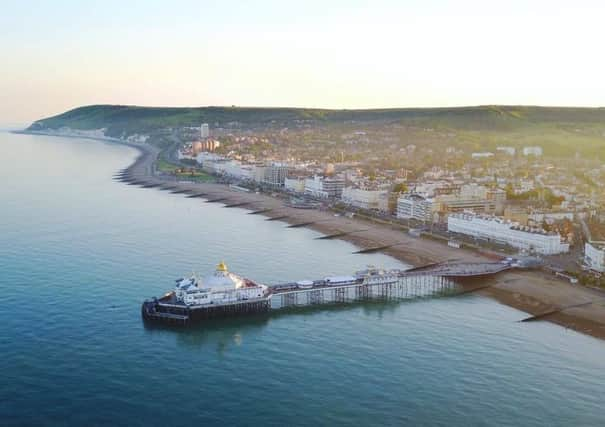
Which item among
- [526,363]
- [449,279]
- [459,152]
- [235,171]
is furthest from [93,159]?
[526,363]

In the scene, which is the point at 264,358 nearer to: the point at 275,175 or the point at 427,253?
the point at 427,253

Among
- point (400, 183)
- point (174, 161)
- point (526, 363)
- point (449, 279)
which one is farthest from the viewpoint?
point (174, 161)

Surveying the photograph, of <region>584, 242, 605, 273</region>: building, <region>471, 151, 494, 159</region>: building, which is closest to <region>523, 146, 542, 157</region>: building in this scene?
<region>471, 151, 494, 159</region>: building

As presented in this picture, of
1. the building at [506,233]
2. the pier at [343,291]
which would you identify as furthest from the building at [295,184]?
the pier at [343,291]

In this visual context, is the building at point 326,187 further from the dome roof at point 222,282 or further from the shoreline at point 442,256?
the dome roof at point 222,282

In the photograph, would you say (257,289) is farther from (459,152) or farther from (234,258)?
(459,152)

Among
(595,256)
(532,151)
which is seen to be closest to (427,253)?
(595,256)

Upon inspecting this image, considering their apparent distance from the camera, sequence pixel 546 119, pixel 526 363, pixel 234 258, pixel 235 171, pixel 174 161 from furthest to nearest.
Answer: pixel 546 119, pixel 174 161, pixel 235 171, pixel 234 258, pixel 526 363
